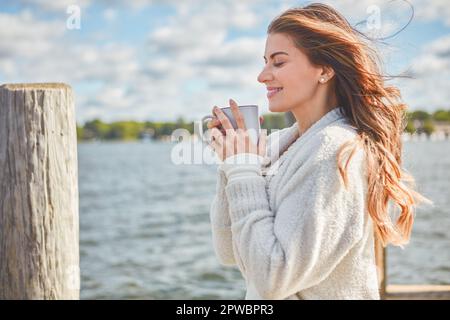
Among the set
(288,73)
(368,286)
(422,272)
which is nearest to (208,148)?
(288,73)

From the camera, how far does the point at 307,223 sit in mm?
1773

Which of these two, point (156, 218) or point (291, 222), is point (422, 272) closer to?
point (291, 222)

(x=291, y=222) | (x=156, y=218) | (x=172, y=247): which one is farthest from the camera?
(x=156, y=218)

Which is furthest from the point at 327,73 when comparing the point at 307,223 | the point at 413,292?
the point at 413,292

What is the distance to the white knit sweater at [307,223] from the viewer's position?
5.84ft

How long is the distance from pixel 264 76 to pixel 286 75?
0.08m

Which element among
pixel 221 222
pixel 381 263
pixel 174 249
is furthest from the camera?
pixel 174 249

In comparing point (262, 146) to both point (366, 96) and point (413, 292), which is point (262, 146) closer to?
point (366, 96)

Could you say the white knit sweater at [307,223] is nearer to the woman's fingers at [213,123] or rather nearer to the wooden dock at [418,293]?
the woman's fingers at [213,123]

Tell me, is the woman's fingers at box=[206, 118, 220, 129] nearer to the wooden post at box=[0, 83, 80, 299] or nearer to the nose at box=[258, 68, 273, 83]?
the nose at box=[258, 68, 273, 83]

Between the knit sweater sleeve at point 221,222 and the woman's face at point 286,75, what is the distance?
1.08ft
